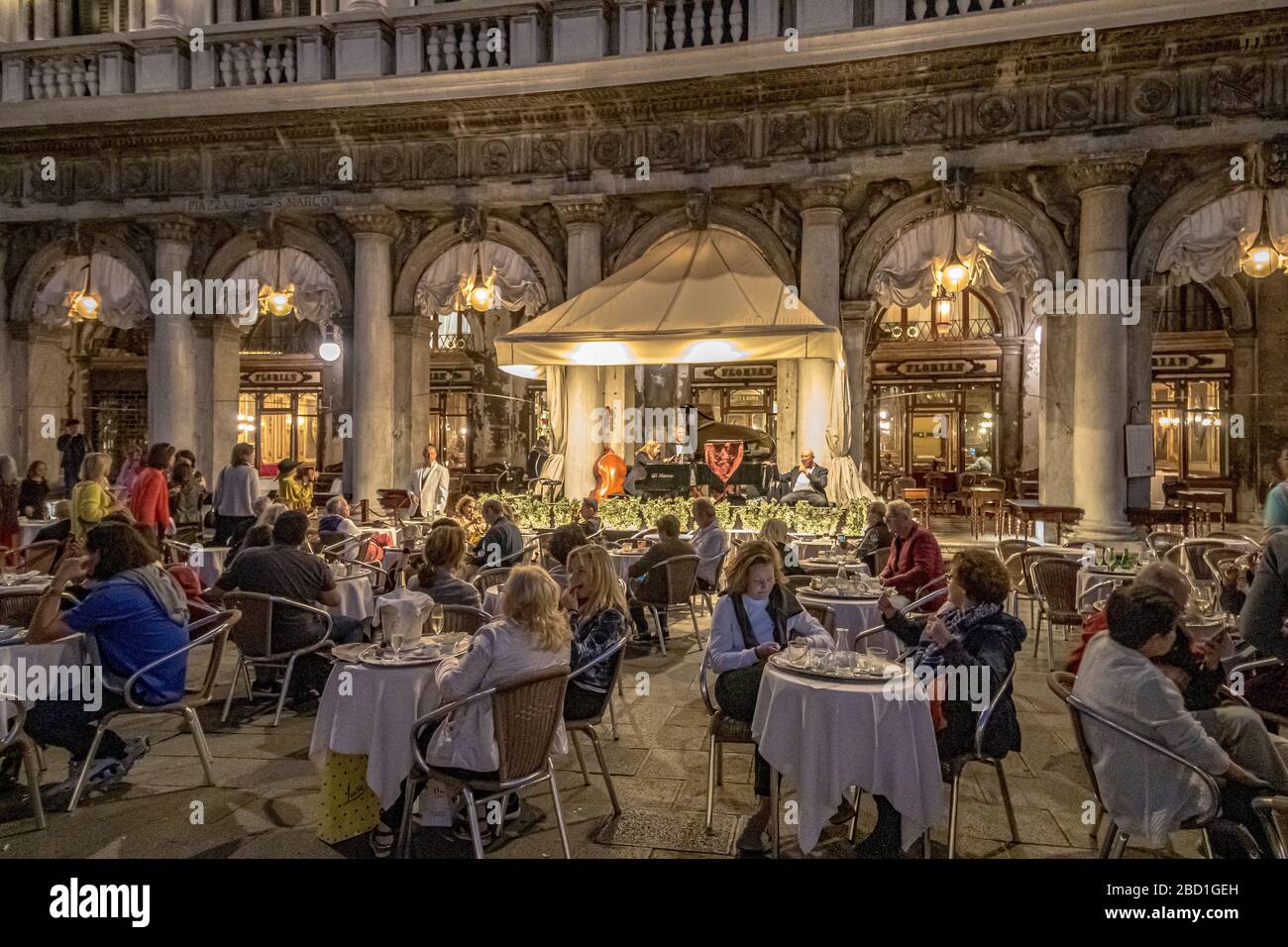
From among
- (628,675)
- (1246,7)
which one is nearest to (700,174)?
(1246,7)

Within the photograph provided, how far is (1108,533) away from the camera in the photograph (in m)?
10.3

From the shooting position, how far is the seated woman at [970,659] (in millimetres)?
3438

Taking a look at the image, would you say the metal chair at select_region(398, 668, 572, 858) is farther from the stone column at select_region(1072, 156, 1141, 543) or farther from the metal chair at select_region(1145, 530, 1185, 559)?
the stone column at select_region(1072, 156, 1141, 543)

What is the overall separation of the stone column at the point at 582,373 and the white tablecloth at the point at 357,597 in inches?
221

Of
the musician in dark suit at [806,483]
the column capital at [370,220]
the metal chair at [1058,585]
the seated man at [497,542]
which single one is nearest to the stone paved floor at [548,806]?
the metal chair at [1058,585]

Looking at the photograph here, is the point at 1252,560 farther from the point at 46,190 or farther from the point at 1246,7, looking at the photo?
the point at 46,190

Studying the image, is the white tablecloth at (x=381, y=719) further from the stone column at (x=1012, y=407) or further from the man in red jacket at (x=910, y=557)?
the stone column at (x=1012, y=407)

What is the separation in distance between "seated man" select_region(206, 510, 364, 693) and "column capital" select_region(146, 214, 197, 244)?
9.77 metres

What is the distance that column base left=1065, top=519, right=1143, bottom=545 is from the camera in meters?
10.2

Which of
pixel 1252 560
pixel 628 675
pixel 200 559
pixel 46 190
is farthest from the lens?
pixel 46 190

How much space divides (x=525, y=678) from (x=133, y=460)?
8.37 meters

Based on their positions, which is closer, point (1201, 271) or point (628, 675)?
point (628, 675)

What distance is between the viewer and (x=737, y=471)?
40.9 feet
